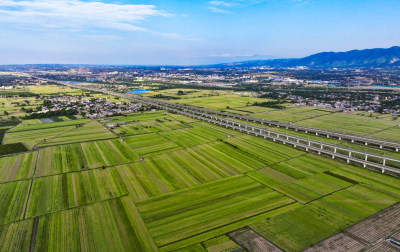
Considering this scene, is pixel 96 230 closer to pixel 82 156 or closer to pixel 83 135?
pixel 82 156

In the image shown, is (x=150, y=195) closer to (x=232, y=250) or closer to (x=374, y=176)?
(x=232, y=250)

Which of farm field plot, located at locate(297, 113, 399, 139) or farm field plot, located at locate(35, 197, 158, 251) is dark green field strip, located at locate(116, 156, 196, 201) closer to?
farm field plot, located at locate(35, 197, 158, 251)

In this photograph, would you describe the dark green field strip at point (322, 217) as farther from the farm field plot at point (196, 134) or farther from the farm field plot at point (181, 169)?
the farm field plot at point (196, 134)

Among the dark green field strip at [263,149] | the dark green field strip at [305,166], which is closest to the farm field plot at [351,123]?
the dark green field strip at [263,149]

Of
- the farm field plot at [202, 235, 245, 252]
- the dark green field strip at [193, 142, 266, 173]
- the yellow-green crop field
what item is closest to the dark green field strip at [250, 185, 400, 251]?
the yellow-green crop field

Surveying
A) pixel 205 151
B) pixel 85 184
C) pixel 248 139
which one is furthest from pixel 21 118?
pixel 248 139
